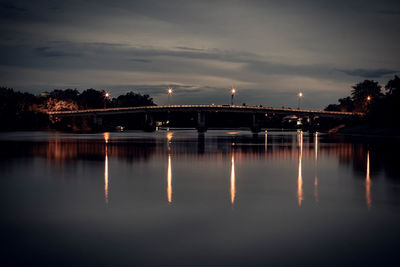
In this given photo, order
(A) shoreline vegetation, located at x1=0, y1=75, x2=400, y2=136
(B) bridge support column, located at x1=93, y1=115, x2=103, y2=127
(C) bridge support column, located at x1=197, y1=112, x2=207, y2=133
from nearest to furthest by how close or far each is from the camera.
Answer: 1. (A) shoreline vegetation, located at x1=0, y1=75, x2=400, y2=136
2. (C) bridge support column, located at x1=197, y1=112, x2=207, y2=133
3. (B) bridge support column, located at x1=93, y1=115, x2=103, y2=127

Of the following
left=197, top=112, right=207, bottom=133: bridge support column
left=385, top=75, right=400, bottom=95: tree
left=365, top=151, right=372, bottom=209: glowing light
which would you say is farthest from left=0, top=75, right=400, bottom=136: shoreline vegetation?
left=365, top=151, right=372, bottom=209: glowing light

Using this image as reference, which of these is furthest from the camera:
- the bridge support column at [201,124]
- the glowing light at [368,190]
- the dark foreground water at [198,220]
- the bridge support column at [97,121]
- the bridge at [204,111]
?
the bridge support column at [97,121]

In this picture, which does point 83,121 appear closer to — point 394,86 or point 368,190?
point 394,86

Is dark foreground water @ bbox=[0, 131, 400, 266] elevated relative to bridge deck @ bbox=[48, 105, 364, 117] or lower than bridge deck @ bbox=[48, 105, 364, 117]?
lower

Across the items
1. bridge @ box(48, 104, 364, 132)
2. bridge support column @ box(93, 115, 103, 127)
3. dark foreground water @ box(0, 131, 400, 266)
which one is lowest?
dark foreground water @ box(0, 131, 400, 266)

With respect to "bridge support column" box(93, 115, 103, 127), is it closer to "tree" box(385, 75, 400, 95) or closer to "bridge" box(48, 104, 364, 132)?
"bridge" box(48, 104, 364, 132)

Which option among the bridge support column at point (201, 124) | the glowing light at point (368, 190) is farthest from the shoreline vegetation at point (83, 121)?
the glowing light at point (368, 190)

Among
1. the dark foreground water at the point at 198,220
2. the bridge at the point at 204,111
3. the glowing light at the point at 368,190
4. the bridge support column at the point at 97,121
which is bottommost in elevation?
the glowing light at the point at 368,190

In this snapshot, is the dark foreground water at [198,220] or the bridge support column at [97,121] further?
the bridge support column at [97,121]

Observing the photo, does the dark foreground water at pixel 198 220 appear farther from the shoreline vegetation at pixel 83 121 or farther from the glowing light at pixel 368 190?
the shoreline vegetation at pixel 83 121

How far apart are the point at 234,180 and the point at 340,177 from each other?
579 cm

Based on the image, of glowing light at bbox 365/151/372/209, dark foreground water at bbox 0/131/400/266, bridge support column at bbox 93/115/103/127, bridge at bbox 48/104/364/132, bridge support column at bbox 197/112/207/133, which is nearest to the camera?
dark foreground water at bbox 0/131/400/266

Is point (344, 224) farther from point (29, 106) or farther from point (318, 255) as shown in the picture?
point (29, 106)

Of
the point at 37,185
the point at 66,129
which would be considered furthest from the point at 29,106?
the point at 37,185
